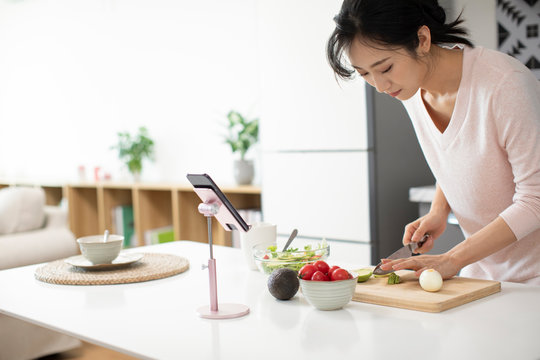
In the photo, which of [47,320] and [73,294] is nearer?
[47,320]

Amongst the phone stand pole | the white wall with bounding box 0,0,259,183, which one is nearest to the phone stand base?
the phone stand pole

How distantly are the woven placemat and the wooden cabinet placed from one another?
74.9 inches

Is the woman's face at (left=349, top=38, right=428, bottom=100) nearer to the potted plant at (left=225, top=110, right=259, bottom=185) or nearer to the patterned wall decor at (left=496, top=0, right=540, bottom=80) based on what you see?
the patterned wall decor at (left=496, top=0, right=540, bottom=80)

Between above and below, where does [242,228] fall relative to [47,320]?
above

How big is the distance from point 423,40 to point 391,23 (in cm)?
12

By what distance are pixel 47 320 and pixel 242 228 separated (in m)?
0.47

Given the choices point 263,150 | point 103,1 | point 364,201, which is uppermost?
point 103,1

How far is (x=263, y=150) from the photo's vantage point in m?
3.50

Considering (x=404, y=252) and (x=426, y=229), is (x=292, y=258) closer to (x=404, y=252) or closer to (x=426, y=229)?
(x=404, y=252)

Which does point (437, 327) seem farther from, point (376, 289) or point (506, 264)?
point (506, 264)

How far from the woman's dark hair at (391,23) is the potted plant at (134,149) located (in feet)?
11.7

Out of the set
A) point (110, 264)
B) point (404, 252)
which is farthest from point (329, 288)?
point (110, 264)

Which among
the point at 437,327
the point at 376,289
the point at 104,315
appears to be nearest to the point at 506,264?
the point at 376,289

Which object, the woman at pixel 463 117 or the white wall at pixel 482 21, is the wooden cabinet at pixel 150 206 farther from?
the woman at pixel 463 117
